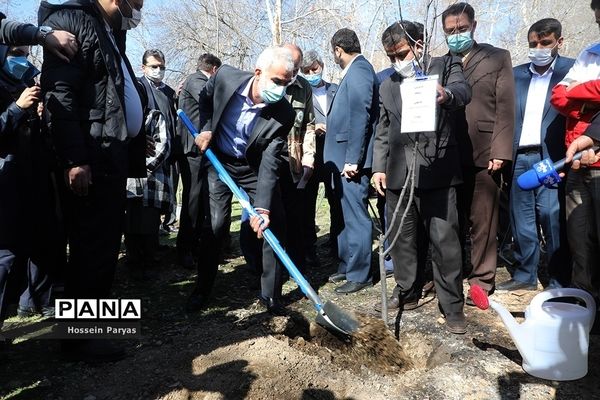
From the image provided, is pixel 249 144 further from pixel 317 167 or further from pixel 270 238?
pixel 317 167

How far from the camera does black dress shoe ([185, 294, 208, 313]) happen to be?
3672 mm

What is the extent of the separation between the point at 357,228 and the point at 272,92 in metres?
1.53

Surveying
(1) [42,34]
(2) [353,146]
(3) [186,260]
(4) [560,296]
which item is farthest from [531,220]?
(1) [42,34]

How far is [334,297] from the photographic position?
402 centimetres

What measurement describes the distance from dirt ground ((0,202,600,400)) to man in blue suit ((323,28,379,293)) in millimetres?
468

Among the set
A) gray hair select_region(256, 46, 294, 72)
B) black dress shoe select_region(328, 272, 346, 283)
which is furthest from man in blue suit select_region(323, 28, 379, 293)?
gray hair select_region(256, 46, 294, 72)

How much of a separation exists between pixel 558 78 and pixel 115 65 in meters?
3.41

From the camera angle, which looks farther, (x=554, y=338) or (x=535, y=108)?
(x=535, y=108)

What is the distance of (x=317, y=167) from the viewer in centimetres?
504

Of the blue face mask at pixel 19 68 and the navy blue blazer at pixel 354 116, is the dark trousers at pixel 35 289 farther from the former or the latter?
the navy blue blazer at pixel 354 116

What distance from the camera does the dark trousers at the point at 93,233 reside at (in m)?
2.71

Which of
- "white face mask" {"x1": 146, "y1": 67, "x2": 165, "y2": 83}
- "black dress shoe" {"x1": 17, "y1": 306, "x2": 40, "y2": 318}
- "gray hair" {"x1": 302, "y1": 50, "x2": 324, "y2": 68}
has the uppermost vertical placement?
"gray hair" {"x1": 302, "y1": 50, "x2": 324, "y2": 68}

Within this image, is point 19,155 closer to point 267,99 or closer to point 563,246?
point 267,99

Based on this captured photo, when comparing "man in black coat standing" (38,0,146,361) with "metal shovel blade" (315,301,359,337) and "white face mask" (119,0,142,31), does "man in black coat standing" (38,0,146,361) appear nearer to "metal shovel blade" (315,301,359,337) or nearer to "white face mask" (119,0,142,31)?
"white face mask" (119,0,142,31)
